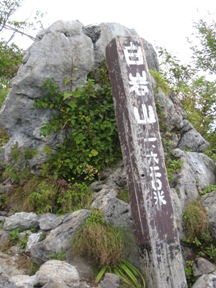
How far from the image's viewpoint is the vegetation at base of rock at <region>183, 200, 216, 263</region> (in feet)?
20.6

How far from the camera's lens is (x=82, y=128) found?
7.41m

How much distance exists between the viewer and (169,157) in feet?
25.6

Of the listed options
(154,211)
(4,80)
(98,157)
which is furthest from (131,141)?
(4,80)

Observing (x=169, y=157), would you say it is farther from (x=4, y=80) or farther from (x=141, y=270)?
(x=4, y=80)

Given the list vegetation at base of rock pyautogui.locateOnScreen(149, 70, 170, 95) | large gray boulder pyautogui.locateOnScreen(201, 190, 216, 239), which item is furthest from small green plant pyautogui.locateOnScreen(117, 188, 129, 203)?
vegetation at base of rock pyautogui.locateOnScreen(149, 70, 170, 95)

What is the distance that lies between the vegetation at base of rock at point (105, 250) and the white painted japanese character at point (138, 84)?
7.48ft

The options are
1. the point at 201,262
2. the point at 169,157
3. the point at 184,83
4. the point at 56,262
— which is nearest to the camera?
the point at 56,262

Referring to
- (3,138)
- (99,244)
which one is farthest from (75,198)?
(3,138)

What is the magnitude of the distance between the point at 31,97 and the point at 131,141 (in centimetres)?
294

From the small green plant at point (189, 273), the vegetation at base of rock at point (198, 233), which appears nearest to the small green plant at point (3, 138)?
the vegetation at base of rock at point (198, 233)

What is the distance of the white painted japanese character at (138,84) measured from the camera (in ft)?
19.7

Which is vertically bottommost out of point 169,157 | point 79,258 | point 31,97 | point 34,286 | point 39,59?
point 34,286

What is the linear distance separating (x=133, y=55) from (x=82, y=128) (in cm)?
198

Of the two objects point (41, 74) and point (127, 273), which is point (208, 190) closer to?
point (127, 273)
